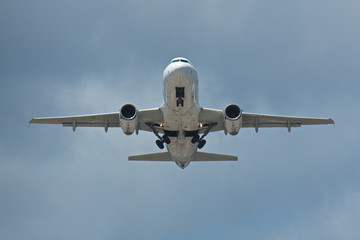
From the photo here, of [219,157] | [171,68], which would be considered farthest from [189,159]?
[171,68]

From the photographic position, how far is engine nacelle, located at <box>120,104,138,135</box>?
36281mm

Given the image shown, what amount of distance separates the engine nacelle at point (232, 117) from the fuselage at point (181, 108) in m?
1.91

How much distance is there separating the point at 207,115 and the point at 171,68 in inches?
201

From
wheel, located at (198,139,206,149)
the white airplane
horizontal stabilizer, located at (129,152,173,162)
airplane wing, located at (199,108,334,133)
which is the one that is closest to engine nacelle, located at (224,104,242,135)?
the white airplane

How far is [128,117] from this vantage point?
1436 inches

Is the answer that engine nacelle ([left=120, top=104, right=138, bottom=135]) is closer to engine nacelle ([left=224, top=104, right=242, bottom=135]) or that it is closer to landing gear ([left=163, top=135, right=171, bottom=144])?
landing gear ([left=163, top=135, right=171, bottom=144])

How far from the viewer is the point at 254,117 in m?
40.3

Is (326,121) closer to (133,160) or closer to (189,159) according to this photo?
(189,159)

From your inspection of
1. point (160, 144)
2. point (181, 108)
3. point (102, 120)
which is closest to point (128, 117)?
point (181, 108)

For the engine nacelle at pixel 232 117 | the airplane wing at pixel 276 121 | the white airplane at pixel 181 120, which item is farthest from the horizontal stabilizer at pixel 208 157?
the engine nacelle at pixel 232 117

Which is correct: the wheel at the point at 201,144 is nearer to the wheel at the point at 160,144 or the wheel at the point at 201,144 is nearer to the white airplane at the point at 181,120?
the white airplane at the point at 181,120

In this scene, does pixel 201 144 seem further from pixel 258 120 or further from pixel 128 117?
pixel 128 117

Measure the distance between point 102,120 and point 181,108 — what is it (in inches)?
256

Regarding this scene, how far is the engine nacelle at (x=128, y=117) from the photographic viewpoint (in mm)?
36281
